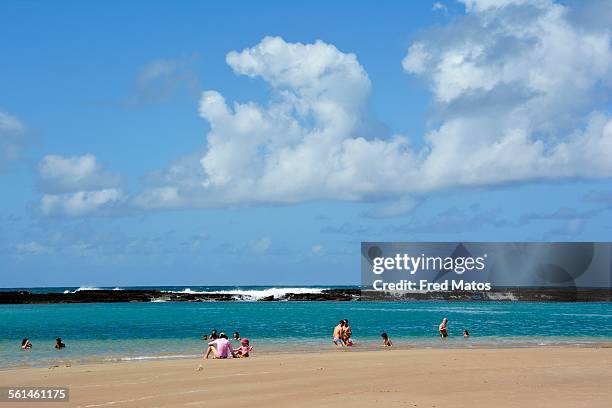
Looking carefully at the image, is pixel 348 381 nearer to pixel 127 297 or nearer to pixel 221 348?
pixel 221 348

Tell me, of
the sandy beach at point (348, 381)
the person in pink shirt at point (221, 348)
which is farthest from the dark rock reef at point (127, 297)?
the sandy beach at point (348, 381)

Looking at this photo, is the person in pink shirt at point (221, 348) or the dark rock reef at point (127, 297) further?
the dark rock reef at point (127, 297)

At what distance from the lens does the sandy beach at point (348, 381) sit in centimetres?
1809

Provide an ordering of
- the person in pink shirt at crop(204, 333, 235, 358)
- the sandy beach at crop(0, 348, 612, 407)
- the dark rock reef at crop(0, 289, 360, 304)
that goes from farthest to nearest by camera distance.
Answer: the dark rock reef at crop(0, 289, 360, 304)
the person in pink shirt at crop(204, 333, 235, 358)
the sandy beach at crop(0, 348, 612, 407)

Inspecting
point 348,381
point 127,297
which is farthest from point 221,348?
point 127,297

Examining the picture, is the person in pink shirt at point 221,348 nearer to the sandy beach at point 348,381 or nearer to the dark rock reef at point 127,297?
the sandy beach at point 348,381

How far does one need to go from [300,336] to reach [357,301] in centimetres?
8808

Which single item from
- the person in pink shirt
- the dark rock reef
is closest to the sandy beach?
the person in pink shirt

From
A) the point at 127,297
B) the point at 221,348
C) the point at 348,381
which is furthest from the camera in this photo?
the point at 127,297

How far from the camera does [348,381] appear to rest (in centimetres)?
2188

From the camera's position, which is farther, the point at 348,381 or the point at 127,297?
the point at 127,297

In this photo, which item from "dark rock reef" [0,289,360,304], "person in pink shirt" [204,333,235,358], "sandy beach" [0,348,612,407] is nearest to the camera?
"sandy beach" [0,348,612,407]

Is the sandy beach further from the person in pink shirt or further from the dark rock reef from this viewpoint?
the dark rock reef

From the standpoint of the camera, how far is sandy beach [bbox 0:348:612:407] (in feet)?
59.4
